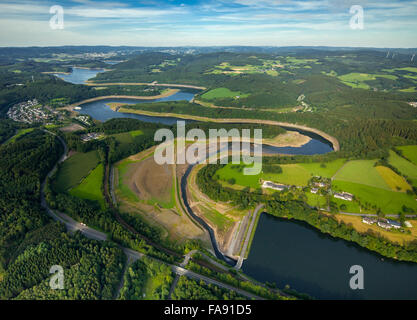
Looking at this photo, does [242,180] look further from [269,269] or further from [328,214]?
[269,269]

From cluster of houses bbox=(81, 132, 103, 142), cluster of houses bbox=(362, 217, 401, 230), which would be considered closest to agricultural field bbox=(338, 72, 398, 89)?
cluster of houses bbox=(362, 217, 401, 230)

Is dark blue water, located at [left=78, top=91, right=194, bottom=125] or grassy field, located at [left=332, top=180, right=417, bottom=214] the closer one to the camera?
grassy field, located at [left=332, top=180, right=417, bottom=214]

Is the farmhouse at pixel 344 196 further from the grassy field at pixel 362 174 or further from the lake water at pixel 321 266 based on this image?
the lake water at pixel 321 266

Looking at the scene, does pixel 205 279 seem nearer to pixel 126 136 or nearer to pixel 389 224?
pixel 389 224

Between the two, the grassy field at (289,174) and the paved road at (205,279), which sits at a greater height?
the grassy field at (289,174)

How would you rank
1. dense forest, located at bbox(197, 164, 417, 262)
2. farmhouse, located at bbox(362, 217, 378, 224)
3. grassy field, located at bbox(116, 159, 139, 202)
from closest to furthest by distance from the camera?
dense forest, located at bbox(197, 164, 417, 262), farmhouse, located at bbox(362, 217, 378, 224), grassy field, located at bbox(116, 159, 139, 202)

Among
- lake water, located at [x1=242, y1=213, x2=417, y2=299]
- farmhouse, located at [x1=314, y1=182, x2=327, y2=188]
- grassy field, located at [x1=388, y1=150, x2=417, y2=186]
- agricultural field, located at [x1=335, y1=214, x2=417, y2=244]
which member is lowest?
lake water, located at [x1=242, y1=213, x2=417, y2=299]

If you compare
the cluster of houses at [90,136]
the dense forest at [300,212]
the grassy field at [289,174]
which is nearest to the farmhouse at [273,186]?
the grassy field at [289,174]

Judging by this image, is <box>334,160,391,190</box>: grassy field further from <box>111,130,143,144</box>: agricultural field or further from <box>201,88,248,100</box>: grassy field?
<box>201,88,248,100</box>: grassy field
